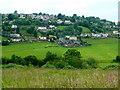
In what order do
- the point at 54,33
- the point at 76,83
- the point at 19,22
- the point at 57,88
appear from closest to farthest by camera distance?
the point at 57,88
the point at 76,83
the point at 54,33
the point at 19,22

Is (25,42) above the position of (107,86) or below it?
below

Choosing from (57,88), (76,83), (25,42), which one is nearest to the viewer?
(57,88)

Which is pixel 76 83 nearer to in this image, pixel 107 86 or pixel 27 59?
pixel 107 86

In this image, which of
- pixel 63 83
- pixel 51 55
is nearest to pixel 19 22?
pixel 51 55

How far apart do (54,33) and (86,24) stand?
1628 inches

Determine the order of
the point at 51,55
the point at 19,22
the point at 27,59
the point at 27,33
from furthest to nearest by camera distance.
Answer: the point at 19,22 → the point at 27,33 → the point at 51,55 → the point at 27,59

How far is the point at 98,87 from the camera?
4.66m

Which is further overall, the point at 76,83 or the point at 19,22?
the point at 19,22

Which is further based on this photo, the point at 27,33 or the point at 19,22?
the point at 19,22

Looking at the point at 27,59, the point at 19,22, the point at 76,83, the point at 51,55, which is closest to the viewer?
the point at 76,83

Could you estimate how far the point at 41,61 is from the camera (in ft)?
159

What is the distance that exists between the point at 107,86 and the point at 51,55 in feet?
154

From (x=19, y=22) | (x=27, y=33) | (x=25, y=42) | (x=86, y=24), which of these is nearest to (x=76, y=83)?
(x=25, y=42)

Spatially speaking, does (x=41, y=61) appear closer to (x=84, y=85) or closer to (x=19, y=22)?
(x=84, y=85)
